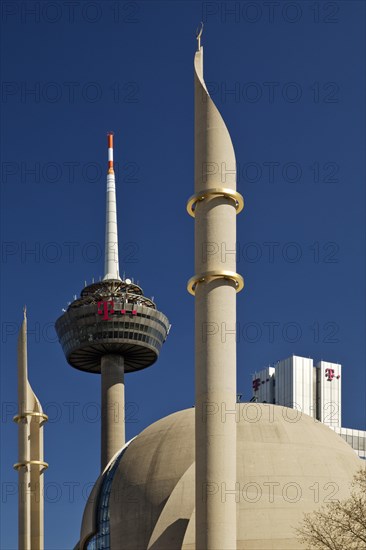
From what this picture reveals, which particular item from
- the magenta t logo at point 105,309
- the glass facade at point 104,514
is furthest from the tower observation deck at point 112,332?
the glass facade at point 104,514

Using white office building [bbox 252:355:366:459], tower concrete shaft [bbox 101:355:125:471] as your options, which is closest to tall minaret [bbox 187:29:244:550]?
tower concrete shaft [bbox 101:355:125:471]

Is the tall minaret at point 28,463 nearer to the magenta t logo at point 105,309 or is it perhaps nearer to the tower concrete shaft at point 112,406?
the tower concrete shaft at point 112,406

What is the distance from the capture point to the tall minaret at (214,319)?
1657 inches

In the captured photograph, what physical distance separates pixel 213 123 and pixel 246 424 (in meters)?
25.8

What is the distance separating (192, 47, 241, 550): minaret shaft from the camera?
4209cm

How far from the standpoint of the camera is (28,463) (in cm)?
8519

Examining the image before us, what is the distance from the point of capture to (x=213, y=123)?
1844 inches

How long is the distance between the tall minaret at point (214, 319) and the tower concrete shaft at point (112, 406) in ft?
288

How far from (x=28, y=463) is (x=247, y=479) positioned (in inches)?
1195

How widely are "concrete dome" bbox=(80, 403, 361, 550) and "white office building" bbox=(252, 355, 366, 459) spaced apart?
110 metres

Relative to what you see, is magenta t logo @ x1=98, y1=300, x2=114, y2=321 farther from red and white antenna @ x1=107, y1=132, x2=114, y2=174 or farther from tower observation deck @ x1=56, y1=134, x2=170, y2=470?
red and white antenna @ x1=107, y1=132, x2=114, y2=174

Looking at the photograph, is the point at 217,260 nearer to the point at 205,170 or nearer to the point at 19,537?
the point at 205,170

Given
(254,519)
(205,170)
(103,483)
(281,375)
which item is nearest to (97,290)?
(281,375)

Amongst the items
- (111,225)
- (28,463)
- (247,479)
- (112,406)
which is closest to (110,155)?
(111,225)
